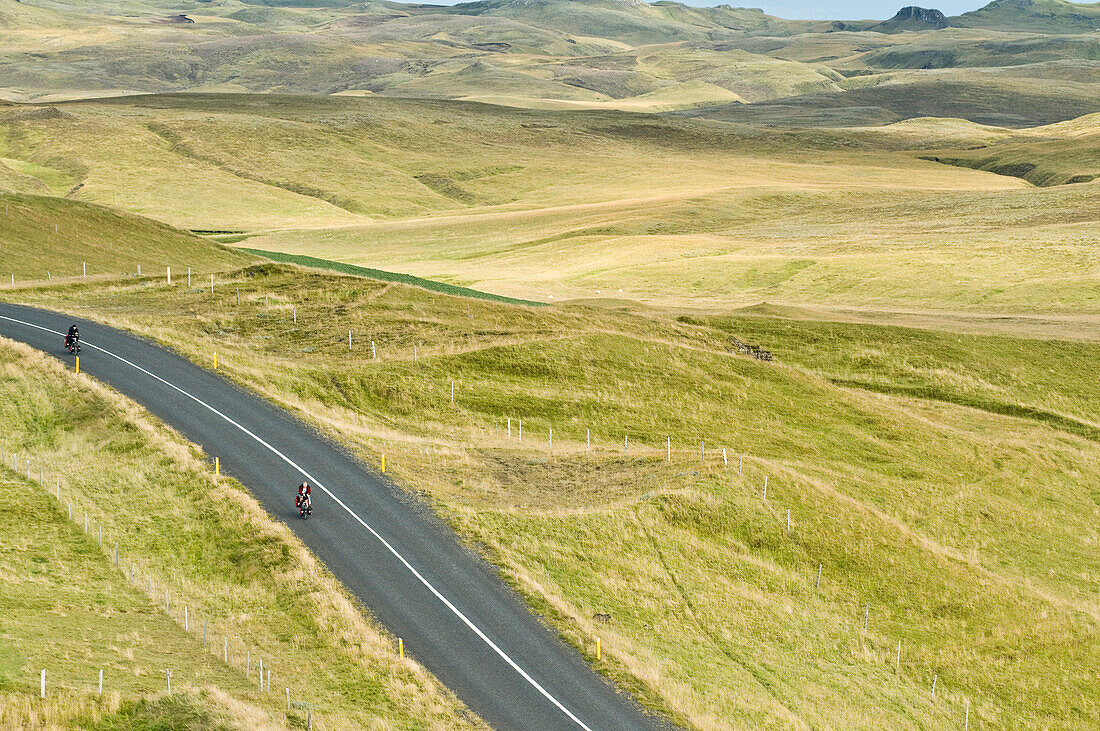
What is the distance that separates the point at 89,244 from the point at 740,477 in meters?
68.2

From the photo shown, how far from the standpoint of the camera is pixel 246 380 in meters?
50.8

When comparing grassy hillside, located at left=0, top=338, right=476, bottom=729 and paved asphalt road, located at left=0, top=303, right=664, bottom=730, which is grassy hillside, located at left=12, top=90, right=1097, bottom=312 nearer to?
paved asphalt road, located at left=0, top=303, right=664, bottom=730

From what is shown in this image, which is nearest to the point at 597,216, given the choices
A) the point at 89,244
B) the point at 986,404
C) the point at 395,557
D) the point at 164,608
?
the point at 89,244

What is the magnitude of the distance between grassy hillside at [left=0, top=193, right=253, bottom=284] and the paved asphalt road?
108 feet

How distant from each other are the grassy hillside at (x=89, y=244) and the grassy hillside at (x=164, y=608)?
146 ft

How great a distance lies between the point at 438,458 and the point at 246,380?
12.3 m

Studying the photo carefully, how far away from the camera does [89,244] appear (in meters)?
88.9

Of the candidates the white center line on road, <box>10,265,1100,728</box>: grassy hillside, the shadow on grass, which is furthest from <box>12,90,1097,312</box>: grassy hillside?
the white center line on road

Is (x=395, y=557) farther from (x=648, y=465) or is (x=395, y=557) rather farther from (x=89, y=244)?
(x=89, y=244)

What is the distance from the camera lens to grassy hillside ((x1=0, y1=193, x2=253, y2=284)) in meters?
81.3

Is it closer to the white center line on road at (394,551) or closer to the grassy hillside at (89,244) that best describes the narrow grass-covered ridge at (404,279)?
the grassy hillside at (89,244)

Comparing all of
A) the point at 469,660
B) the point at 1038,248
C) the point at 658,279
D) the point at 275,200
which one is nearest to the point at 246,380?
the point at 469,660

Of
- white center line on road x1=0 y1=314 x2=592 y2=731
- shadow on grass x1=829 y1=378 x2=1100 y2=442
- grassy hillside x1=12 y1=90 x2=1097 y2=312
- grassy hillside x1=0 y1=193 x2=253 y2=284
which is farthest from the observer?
grassy hillside x1=12 y1=90 x2=1097 y2=312

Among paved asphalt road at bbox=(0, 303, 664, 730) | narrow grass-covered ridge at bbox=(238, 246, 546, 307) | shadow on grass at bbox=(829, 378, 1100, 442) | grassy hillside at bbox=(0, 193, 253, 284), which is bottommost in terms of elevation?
shadow on grass at bbox=(829, 378, 1100, 442)
